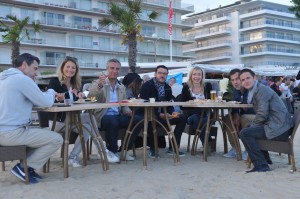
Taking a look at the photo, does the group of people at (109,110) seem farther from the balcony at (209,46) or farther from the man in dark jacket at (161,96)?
the balcony at (209,46)

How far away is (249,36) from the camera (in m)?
66.1

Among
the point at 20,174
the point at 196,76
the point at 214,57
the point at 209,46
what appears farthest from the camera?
the point at 209,46

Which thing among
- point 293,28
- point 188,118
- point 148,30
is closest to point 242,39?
point 293,28

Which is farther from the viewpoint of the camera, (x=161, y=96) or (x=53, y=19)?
(x=53, y=19)

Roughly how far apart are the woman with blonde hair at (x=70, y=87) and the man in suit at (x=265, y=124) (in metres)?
2.08

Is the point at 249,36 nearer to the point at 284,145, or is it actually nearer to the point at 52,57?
the point at 52,57

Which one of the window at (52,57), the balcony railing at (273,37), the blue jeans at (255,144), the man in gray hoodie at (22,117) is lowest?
the blue jeans at (255,144)

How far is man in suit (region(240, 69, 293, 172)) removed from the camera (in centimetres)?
442

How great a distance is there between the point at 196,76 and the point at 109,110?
151cm

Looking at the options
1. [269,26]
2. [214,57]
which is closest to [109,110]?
[269,26]

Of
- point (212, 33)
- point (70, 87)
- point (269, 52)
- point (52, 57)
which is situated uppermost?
point (212, 33)

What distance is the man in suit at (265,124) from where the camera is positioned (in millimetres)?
4418

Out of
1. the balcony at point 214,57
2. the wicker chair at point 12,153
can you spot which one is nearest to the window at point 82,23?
the balcony at point 214,57

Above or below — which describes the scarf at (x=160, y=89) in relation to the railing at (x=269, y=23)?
below
